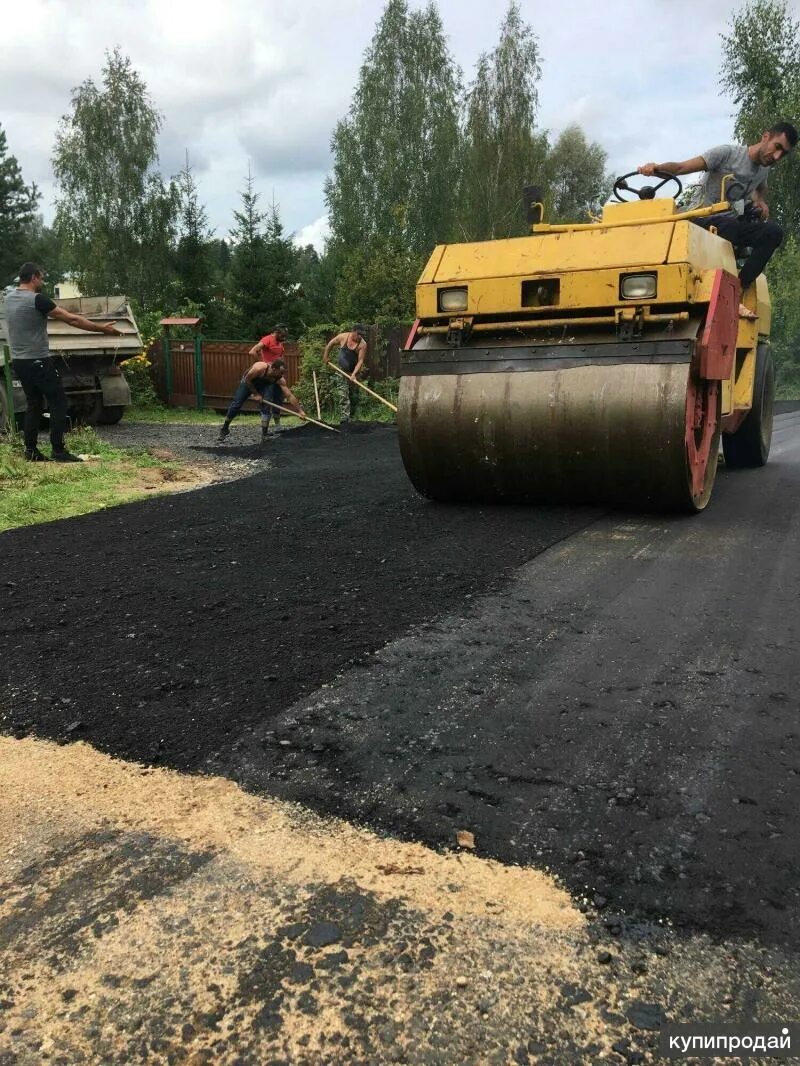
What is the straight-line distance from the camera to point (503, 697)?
280 cm

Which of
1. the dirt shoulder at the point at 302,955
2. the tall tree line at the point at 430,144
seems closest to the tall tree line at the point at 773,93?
the tall tree line at the point at 430,144

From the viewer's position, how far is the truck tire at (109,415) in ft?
45.3

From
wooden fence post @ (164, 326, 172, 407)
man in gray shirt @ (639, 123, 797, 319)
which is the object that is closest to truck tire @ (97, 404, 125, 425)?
wooden fence post @ (164, 326, 172, 407)

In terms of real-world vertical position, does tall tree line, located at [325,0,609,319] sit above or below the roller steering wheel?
above

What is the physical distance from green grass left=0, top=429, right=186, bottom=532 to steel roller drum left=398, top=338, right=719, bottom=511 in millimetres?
2689

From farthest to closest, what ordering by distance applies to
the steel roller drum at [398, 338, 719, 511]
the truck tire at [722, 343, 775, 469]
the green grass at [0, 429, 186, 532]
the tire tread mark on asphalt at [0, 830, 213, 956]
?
1. the truck tire at [722, 343, 775, 469]
2. the green grass at [0, 429, 186, 532]
3. the steel roller drum at [398, 338, 719, 511]
4. the tire tread mark on asphalt at [0, 830, 213, 956]

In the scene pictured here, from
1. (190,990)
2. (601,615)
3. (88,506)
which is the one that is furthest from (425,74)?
(190,990)

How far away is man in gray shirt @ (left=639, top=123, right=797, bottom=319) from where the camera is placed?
21.2 feet

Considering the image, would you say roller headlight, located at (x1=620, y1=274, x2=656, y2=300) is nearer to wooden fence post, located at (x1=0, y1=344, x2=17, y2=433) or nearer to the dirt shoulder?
the dirt shoulder

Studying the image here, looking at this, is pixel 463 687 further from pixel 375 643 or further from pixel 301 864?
pixel 301 864

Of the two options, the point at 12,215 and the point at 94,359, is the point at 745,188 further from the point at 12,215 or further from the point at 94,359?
the point at 12,215

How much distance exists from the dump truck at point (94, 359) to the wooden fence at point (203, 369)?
3773 mm

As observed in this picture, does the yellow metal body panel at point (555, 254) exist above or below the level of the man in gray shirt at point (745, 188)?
below

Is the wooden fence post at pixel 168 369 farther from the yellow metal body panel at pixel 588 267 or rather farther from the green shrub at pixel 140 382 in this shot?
Result: the yellow metal body panel at pixel 588 267
